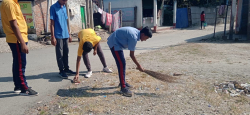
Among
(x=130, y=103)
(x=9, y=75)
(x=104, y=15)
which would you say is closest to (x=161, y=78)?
(x=130, y=103)

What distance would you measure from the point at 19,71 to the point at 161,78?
2.79 metres

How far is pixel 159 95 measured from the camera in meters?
3.83

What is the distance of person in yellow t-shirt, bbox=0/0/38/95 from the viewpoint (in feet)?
10.7

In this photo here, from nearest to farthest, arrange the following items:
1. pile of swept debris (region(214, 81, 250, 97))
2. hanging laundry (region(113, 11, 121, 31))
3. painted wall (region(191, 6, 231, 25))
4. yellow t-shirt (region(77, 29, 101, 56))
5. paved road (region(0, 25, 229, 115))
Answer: paved road (region(0, 25, 229, 115)) → pile of swept debris (region(214, 81, 250, 97)) → yellow t-shirt (region(77, 29, 101, 56)) → hanging laundry (region(113, 11, 121, 31)) → painted wall (region(191, 6, 231, 25))

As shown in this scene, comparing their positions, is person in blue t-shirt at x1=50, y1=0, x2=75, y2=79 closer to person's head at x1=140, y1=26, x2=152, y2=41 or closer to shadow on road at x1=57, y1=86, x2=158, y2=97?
shadow on road at x1=57, y1=86, x2=158, y2=97

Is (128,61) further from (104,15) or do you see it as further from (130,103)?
(104,15)

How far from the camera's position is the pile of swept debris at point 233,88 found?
13.0 ft

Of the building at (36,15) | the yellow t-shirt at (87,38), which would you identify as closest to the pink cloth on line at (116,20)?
the building at (36,15)

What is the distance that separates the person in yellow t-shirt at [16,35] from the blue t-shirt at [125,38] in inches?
61.3

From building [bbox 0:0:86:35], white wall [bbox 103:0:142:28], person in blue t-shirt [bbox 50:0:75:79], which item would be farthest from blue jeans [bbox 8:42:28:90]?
white wall [bbox 103:0:142:28]

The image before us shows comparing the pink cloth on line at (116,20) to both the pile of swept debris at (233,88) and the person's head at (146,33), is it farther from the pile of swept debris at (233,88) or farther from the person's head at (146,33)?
the person's head at (146,33)

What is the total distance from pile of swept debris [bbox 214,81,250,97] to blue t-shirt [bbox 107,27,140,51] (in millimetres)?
2039

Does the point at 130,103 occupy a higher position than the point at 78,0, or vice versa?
the point at 78,0

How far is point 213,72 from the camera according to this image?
5.25 m
